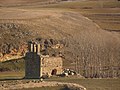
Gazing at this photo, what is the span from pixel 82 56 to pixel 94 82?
775 inches

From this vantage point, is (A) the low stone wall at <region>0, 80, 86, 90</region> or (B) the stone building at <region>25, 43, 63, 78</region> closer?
(A) the low stone wall at <region>0, 80, 86, 90</region>

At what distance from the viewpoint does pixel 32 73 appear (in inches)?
1692

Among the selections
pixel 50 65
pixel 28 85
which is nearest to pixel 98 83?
pixel 28 85

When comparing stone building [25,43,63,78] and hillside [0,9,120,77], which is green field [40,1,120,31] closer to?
hillside [0,9,120,77]

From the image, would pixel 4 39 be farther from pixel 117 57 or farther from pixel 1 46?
pixel 117 57

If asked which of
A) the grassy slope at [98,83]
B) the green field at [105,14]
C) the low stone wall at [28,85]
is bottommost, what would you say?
the grassy slope at [98,83]

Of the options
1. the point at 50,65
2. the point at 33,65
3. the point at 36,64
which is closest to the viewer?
the point at 36,64

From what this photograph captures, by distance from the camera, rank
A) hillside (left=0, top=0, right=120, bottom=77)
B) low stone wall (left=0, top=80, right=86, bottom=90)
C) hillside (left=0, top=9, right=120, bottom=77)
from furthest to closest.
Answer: hillside (left=0, top=9, right=120, bottom=77) → hillside (left=0, top=0, right=120, bottom=77) → low stone wall (left=0, top=80, right=86, bottom=90)

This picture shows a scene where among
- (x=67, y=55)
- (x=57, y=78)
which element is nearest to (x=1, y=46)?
(x=67, y=55)

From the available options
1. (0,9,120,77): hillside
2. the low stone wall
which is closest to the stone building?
the low stone wall

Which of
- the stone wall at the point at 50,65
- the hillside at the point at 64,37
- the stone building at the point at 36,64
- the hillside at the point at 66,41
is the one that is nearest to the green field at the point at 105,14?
the hillside at the point at 64,37

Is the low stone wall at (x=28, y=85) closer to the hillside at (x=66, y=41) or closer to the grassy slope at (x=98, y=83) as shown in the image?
the grassy slope at (x=98, y=83)

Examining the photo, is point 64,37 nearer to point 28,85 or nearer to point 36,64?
point 36,64

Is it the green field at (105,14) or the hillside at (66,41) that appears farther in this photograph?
the green field at (105,14)
